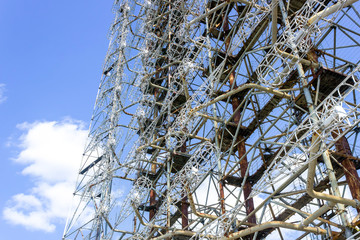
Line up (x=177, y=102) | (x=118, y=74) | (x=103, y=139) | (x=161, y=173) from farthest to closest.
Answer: (x=118, y=74) → (x=103, y=139) → (x=177, y=102) → (x=161, y=173)

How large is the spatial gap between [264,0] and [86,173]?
20.1 meters

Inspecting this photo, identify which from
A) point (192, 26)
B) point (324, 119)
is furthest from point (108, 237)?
point (324, 119)

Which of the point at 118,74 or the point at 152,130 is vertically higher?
the point at 118,74

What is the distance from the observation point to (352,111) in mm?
9703

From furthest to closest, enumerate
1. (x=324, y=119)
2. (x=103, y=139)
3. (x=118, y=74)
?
1. (x=118, y=74)
2. (x=103, y=139)
3. (x=324, y=119)

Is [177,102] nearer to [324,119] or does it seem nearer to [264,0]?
[264,0]

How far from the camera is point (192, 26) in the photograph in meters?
28.0

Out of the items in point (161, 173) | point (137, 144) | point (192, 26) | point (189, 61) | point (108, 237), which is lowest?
point (108, 237)

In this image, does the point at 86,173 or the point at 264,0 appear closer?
the point at 264,0

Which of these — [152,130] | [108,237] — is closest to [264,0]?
[152,130]

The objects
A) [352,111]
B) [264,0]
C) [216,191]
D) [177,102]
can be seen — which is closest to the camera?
[352,111]

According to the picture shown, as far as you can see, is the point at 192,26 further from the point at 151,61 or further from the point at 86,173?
the point at 86,173

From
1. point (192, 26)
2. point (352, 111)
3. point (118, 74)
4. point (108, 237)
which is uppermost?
point (118, 74)

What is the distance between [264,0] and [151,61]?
47.1 feet
